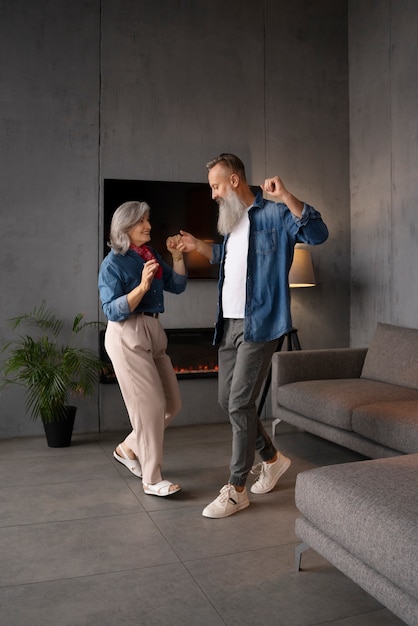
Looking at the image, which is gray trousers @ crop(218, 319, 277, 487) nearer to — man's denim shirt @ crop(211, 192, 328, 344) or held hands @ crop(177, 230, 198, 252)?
man's denim shirt @ crop(211, 192, 328, 344)

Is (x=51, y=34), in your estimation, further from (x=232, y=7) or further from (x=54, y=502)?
(x=54, y=502)

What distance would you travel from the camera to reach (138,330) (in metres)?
3.34

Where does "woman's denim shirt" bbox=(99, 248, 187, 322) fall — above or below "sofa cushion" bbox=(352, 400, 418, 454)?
above

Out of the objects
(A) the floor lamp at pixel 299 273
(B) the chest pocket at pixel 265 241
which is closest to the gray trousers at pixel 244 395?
(B) the chest pocket at pixel 265 241

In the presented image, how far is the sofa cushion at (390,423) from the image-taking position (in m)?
3.20

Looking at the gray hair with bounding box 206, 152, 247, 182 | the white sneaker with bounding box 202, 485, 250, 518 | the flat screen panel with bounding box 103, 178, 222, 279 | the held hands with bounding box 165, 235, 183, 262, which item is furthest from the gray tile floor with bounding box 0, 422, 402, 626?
the flat screen panel with bounding box 103, 178, 222, 279

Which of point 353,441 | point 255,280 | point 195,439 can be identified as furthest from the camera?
point 195,439

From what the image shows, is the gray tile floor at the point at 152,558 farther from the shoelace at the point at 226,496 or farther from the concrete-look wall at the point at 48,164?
the concrete-look wall at the point at 48,164

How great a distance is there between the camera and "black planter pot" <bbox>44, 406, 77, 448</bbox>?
14.5ft

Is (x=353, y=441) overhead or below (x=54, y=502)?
overhead

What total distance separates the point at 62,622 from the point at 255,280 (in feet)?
5.65

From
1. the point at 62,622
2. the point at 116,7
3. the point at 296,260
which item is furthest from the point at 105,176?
the point at 62,622

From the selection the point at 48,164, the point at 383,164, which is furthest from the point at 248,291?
the point at 383,164

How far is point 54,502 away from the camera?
324cm
